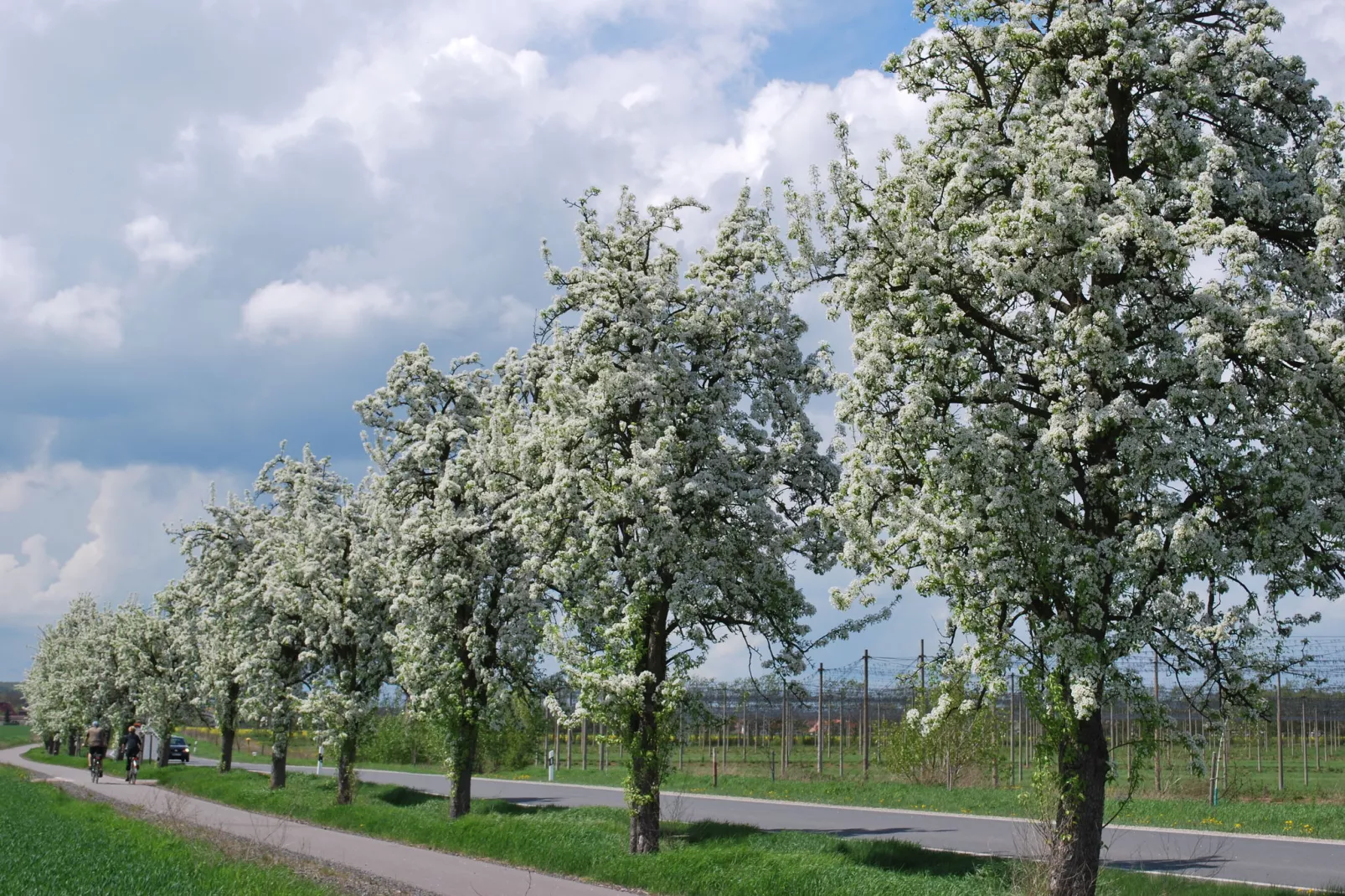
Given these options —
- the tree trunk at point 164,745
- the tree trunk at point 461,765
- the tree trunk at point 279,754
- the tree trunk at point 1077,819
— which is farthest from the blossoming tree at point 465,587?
the tree trunk at point 164,745

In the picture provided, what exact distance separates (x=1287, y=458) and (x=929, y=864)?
8.12 metres

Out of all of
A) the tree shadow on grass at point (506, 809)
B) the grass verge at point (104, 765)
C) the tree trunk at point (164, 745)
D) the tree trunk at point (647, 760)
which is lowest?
the grass verge at point (104, 765)

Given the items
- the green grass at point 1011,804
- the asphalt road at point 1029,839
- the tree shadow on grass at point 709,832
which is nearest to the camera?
the asphalt road at point 1029,839

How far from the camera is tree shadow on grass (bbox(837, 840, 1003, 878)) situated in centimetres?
1574

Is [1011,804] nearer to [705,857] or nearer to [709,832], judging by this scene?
[709,832]

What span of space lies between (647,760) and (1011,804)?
47.6 ft

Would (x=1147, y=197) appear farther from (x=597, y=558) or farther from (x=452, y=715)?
(x=452, y=715)

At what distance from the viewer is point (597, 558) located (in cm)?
1831

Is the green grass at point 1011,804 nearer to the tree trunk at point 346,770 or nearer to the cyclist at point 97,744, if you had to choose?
the tree trunk at point 346,770

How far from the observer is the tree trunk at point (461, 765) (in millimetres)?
25312

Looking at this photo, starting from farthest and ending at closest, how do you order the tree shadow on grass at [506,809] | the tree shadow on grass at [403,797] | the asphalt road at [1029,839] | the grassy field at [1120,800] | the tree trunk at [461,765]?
the tree shadow on grass at [403,797] < the tree shadow on grass at [506,809] < the tree trunk at [461,765] < the grassy field at [1120,800] < the asphalt road at [1029,839]

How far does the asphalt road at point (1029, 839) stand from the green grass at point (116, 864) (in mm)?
8037

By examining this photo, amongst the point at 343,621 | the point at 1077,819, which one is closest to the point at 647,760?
the point at 1077,819

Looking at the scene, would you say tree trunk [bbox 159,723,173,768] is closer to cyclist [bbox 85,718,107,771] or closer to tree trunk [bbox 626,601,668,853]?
cyclist [bbox 85,718,107,771]
